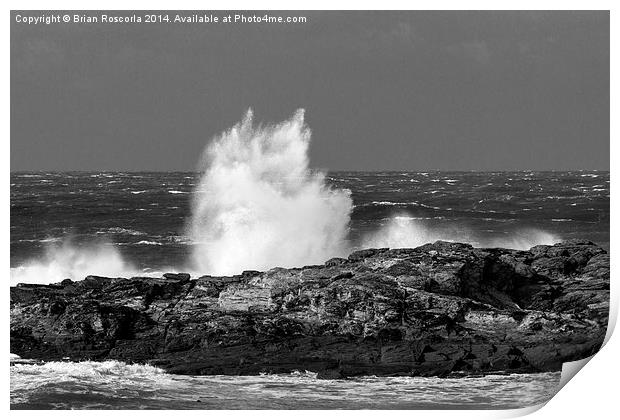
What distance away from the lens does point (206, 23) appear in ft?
36.5

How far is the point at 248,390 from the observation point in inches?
438

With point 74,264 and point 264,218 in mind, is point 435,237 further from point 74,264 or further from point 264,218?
point 74,264

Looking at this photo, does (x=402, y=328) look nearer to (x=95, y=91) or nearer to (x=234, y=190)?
(x=234, y=190)

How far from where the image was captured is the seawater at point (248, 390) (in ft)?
35.9

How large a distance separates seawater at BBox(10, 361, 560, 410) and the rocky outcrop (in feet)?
0.39

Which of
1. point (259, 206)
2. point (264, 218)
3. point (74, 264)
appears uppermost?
point (259, 206)

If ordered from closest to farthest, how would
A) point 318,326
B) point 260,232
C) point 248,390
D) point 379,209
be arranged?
point 248,390, point 318,326, point 260,232, point 379,209

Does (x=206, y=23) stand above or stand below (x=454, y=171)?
above

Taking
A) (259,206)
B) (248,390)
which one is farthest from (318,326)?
(259,206)

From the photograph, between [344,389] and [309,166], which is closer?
[344,389]

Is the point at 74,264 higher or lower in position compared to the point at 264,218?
lower

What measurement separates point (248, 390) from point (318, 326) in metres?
1.04

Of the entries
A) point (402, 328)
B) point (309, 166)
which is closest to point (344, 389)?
point (402, 328)
